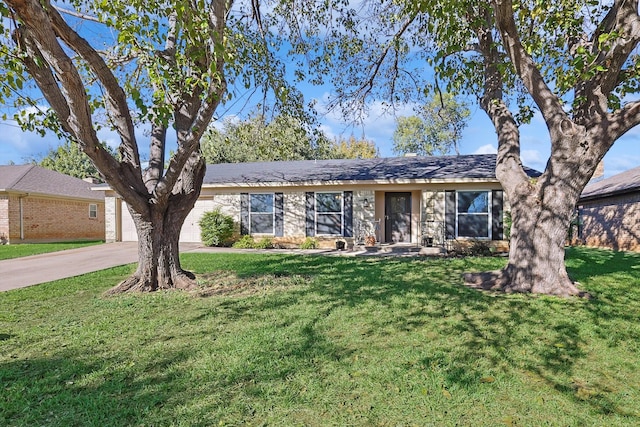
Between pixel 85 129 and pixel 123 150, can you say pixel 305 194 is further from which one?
pixel 85 129

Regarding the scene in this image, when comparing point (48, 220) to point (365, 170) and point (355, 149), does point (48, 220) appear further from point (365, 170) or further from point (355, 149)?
point (355, 149)

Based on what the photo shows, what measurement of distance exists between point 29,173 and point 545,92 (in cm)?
2294

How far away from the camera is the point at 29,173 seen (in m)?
18.5

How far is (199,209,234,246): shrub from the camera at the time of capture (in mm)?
13984

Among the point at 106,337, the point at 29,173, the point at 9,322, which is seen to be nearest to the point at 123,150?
the point at 9,322

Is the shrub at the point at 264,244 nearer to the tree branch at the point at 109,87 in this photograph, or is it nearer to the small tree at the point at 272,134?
the small tree at the point at 272,134

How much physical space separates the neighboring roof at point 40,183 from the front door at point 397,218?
16.8 meters

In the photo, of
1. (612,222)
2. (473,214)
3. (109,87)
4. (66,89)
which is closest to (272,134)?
(109,87)

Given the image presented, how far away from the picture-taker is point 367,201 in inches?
520

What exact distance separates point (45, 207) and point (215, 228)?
1067 cm

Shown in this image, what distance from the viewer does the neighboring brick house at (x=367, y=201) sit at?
12.1 metres

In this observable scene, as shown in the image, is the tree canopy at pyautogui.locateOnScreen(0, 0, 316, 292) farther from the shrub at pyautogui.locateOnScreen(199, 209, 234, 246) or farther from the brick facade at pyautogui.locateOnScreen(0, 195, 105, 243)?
the brick facade at pyautogui.locateOnScreen(0, 195, 105, 243)

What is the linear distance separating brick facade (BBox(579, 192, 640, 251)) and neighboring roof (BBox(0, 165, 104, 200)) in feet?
83.8

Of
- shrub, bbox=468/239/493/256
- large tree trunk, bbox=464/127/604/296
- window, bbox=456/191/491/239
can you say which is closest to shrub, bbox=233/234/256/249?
window, bbox=456/191/491/239
